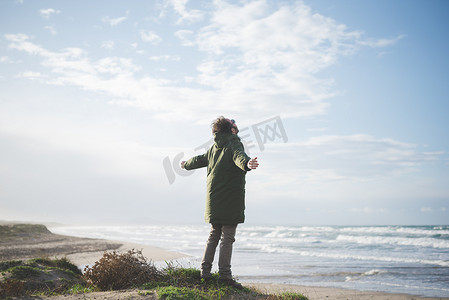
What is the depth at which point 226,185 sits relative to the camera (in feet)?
18.0

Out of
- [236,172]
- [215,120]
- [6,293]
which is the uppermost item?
[215,120]

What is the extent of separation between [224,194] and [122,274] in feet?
7.63

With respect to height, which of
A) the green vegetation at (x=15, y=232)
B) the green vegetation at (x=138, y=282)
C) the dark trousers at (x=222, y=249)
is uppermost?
the dark trousers at (x=222, y=249)

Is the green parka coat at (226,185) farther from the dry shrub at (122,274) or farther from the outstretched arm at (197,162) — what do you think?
the dry shrub at (122,274)

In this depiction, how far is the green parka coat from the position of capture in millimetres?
5410

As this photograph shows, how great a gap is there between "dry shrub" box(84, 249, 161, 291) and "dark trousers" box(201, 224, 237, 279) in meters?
1.01

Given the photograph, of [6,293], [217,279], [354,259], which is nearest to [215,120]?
A: [217,279]

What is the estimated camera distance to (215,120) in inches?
230

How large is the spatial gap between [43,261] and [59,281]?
1661 mm

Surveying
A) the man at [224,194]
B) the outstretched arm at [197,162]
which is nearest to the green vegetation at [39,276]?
the man at [224,194]

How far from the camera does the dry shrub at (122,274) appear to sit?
19.3 ft

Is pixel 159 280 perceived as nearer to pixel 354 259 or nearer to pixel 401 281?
pixel 401 281

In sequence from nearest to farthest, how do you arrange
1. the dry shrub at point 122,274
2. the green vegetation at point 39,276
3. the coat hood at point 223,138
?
the coat hood at point 223,138
the dry shrub at point 122,274
the green vegetation at point 39,276

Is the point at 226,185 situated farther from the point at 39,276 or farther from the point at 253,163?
the point at 39,276
